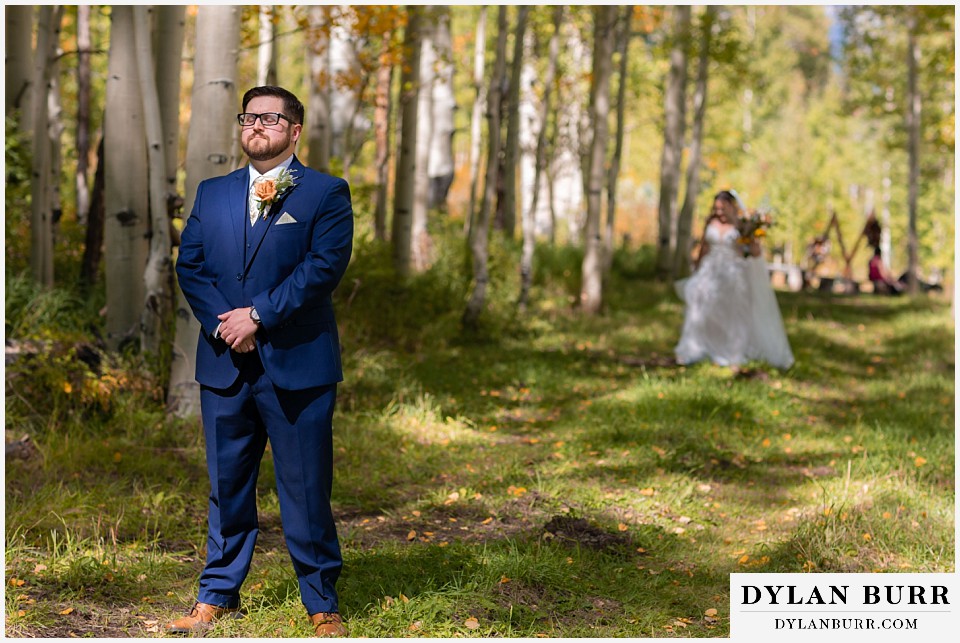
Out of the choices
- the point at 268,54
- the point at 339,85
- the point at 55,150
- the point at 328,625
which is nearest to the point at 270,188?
the point at 328,625

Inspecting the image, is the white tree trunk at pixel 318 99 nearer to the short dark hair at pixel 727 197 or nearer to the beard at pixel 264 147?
the short dark hair at pixel 727 197

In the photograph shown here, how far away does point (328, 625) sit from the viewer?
4.40 meters

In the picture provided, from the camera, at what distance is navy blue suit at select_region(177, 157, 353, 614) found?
4254 millimetres

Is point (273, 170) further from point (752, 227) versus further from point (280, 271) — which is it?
point (752, 227)

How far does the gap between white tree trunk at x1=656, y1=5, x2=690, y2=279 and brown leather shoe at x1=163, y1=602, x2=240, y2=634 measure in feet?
58.6

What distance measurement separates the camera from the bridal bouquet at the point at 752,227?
1257 cm

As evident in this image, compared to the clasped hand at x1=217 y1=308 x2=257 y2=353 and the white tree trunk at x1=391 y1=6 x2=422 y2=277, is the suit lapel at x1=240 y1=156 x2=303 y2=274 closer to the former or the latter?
the clasped hand at x1=217 y1=308 x2=257 y2=353

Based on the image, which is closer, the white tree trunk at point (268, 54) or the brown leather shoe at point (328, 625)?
the brown leather shoe at point (328, 625)

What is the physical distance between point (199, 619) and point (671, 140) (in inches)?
773

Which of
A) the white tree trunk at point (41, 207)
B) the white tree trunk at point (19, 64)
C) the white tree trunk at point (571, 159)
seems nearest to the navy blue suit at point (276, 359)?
the white tree trunk at point (41, 207)

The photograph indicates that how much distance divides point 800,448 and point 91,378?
17.9 ft

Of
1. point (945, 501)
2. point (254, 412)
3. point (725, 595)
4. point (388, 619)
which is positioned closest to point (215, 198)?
point (254, 412)

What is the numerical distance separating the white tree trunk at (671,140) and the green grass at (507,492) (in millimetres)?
10662

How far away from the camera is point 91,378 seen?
790 cm
